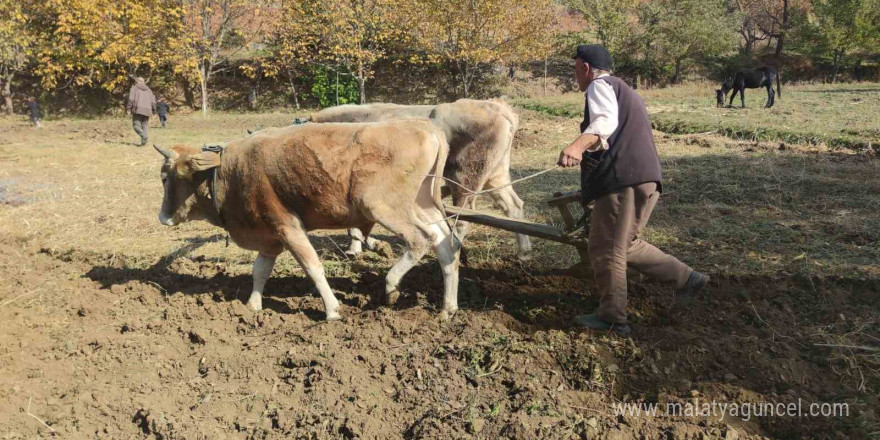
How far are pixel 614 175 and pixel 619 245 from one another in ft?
1.74

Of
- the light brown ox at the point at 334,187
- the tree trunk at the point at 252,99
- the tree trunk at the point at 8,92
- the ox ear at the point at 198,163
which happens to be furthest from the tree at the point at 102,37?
the light brown ox at the point at 334,187

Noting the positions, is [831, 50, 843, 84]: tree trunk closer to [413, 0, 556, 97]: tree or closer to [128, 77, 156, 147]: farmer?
[413, 0, 556, 97]: tree

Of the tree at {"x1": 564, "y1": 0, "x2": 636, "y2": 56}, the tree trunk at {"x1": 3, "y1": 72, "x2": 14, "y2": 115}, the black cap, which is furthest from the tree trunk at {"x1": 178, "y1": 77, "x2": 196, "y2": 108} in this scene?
the black cap

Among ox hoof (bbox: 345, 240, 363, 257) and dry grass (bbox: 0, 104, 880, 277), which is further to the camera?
ox hoof (bbox: 345, 240, 363, 257)

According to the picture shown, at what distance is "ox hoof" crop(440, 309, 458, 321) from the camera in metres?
5.23

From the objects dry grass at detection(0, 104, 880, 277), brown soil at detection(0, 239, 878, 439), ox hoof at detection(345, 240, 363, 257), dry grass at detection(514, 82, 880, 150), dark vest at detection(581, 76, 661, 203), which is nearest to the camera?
brown soil at detection(0, 239, 878, 439)

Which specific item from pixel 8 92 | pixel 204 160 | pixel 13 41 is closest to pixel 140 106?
pixel 204 160

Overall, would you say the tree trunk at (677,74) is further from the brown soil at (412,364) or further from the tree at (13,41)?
the brown soil at (412,364)

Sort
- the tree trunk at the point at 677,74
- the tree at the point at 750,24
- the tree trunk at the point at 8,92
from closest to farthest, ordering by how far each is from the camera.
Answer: the tree trunk at the point at 8,92
the tree trunk at the point at 677,74
the tree at the point at 750,24

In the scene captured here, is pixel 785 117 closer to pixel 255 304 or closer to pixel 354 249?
pixel 354 249

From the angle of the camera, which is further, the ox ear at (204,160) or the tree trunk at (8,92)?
the tree trunk at (8,92)

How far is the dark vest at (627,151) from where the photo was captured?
171 inches

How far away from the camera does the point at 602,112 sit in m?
4.23

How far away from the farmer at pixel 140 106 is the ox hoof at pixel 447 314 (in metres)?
15.8
